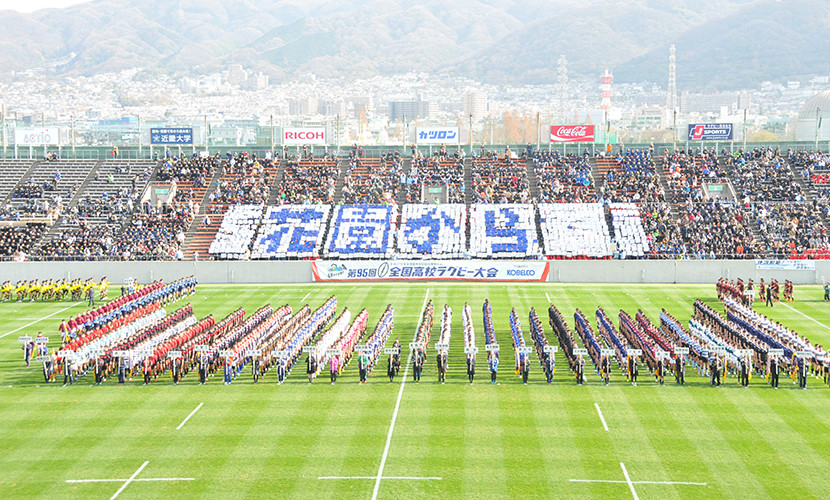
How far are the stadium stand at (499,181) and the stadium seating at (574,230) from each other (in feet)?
8.23

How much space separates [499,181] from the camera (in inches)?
2328

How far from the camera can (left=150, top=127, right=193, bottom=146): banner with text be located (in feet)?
214

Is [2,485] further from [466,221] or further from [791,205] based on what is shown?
[791,205]

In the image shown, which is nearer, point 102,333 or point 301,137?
point 102,333

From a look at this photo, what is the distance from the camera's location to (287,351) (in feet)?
83.9

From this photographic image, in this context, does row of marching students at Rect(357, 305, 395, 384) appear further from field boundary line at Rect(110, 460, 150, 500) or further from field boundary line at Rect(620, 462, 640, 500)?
field boundary line at Rect(620, 462, 640, 500)

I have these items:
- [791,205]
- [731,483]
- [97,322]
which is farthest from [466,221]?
[731,483]

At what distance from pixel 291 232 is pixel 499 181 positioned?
51.5ft

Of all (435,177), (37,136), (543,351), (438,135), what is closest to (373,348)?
(543,351)

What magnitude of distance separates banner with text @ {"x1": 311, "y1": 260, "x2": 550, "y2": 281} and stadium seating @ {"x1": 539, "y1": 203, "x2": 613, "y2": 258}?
5097 mm

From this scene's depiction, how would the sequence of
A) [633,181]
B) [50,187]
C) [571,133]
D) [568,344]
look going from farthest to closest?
[571,133]
[50,187]
[633,181]
[568,344]

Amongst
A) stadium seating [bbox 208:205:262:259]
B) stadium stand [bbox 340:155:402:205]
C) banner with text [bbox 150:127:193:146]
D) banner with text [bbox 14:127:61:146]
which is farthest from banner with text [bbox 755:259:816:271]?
banner with text [bbox 14:127:61:146]

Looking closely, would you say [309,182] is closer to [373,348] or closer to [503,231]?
[503,231]

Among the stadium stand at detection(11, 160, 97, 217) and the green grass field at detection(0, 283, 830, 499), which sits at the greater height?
the stadium stand at detection(11, 160, 97, 217)
